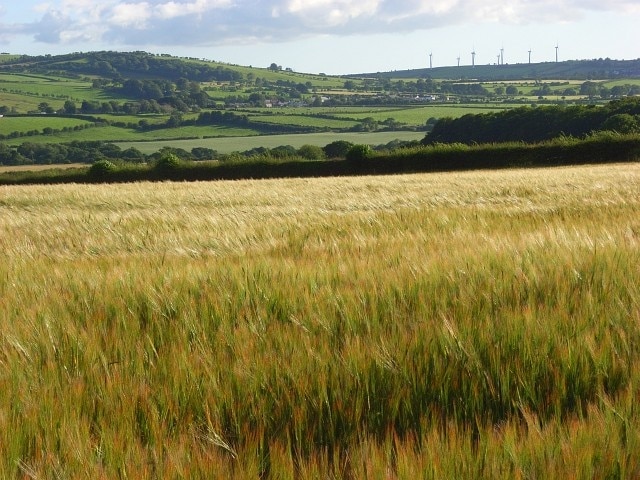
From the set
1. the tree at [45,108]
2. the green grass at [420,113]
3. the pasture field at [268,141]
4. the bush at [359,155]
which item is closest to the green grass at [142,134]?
the pasture field at [268,141]

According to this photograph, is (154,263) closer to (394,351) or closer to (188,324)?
(188,324)

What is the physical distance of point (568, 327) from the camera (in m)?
2.17

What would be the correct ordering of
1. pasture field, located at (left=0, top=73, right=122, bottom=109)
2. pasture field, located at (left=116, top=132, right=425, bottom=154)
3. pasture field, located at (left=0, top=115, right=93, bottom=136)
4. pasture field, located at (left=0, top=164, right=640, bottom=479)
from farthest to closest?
pasture field, located at (left=0, top=73, right=122, bottom=109) < pasture field, located at (left=0, top=115, right=93, bottom=136) < pasture field, located at (left=116, top=132, right=425, bottom=154) < pasture field, located at (left=0, top=164, right=640, bottom=479)

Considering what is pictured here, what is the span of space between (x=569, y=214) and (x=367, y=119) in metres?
100.0

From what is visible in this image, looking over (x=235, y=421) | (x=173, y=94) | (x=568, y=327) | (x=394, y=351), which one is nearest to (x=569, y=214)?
(x=568, y=327)

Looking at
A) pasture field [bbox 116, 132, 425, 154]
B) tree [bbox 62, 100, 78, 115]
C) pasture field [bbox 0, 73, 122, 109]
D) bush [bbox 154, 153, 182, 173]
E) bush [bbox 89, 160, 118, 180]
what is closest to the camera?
bush [bbox 89, 160, 118, 180]

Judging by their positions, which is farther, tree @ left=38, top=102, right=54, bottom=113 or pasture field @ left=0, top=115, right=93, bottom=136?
tree @ left=38, top=102, right=54, bottom=113

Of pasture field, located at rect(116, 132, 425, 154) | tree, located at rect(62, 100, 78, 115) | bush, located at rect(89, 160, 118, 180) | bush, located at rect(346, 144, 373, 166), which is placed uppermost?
tree, located at rect(62, 100, 78, 115)

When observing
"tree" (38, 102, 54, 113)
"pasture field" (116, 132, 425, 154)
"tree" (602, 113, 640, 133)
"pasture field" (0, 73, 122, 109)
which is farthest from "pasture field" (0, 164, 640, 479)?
"pasture field" (0, 73, 122, 109)

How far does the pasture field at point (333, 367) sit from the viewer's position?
1.43 meters

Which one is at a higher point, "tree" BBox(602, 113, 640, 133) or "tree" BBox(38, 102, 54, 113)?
"tree" BBox(38, 102, 54, 113)

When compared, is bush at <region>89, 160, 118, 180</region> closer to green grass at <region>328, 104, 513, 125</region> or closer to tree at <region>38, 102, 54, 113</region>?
green grass at <region>328, 104, 513, 125</region>

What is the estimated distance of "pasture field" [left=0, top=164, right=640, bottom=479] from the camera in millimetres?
1430

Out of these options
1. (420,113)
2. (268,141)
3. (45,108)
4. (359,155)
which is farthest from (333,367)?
(45,108)
